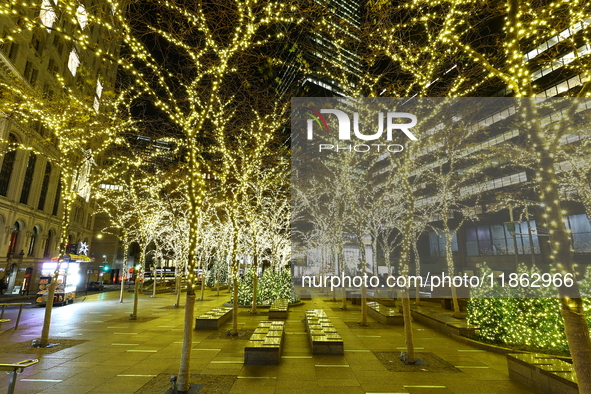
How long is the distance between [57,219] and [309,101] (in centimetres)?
3846

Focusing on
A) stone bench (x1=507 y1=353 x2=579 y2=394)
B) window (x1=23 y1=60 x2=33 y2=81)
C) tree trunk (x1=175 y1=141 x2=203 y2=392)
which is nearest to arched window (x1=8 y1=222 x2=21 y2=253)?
window (x1=23 y1=60 x2=33 y2=81)

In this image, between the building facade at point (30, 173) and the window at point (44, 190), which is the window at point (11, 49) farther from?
the window at point (44, 190)

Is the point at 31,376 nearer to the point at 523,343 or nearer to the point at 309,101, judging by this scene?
the point at 523,343

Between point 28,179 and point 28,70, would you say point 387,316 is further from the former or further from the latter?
point 28,179

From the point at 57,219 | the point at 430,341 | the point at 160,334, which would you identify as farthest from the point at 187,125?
the point at 57,219

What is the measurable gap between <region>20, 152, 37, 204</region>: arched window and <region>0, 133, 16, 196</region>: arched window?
236cm

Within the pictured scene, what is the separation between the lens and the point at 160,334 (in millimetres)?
11648

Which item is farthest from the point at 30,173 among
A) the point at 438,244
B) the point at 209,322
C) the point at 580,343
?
the point at 438,244

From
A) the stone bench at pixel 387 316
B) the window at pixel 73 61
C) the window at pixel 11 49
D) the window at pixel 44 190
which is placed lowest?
Result: the stone bench at pixel 387 316

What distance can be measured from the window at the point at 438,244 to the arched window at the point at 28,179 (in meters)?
52.1

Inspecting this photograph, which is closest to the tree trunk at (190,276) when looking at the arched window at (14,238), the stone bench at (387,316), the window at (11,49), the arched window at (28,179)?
the stone bench at (387,316)

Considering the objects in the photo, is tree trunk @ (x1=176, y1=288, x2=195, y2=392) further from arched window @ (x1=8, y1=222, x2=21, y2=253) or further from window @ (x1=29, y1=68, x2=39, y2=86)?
arched window @ (x1=8, y1=222, x2=21, y2=253)

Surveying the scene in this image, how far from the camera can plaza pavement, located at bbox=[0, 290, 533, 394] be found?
21.8 ft

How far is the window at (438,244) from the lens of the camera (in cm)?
4584
